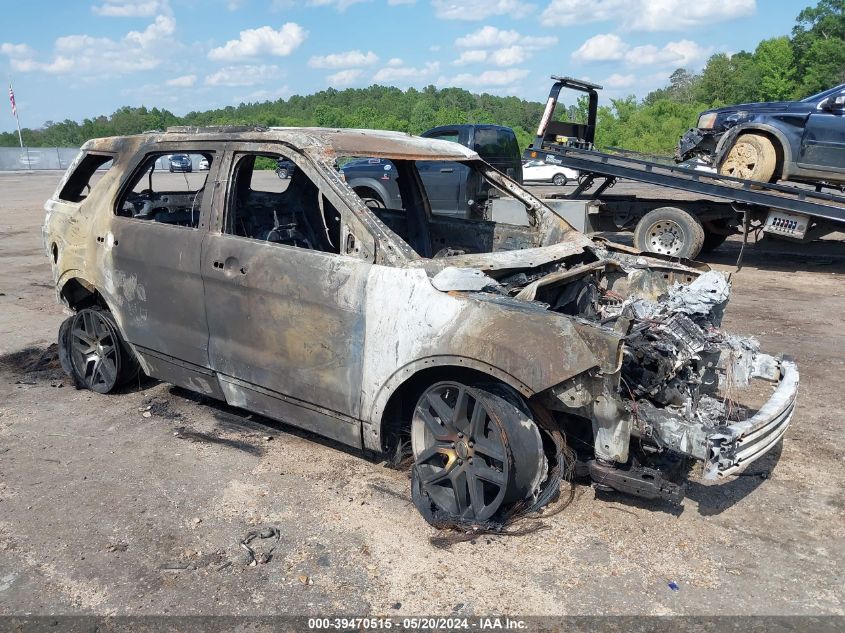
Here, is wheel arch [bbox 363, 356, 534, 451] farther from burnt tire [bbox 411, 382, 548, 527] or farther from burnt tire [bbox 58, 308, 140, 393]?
burnt tire [bbox 58, 308, 140, 393]

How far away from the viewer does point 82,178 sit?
5.50m

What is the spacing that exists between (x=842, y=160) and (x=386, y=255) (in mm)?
9239

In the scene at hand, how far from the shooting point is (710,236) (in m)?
11.5

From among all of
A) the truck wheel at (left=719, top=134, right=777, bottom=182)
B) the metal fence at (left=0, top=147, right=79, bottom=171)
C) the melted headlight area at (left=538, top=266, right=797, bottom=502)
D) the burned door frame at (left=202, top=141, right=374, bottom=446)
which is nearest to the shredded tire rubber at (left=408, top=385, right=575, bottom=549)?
the melted headlight area at (left=538, top=266, right=797, bottom=502)

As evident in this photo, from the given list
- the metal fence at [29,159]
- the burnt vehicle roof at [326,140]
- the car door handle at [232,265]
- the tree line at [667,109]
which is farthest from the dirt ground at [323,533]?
the metal fence at [29,159]

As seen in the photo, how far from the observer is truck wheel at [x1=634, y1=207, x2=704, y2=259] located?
10.3m

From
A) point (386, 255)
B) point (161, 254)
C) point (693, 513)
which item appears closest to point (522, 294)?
point (386, 255)

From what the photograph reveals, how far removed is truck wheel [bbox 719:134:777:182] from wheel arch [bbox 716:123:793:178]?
2.5 inches

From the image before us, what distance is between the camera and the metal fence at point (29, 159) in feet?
150

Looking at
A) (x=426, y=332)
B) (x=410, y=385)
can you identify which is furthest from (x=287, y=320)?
(x=426, y=332)

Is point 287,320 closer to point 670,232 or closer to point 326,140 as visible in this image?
point 326,140

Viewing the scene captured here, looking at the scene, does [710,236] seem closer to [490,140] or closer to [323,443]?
[490,140]

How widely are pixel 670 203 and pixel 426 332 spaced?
8.43m

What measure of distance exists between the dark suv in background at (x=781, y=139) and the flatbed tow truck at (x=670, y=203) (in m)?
0.68
